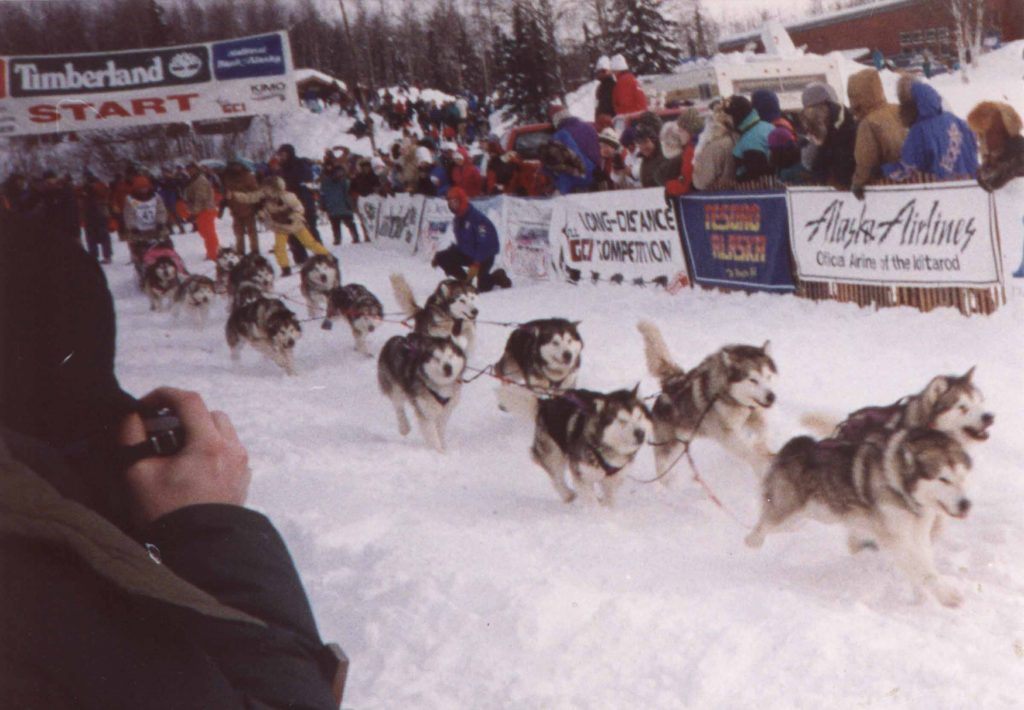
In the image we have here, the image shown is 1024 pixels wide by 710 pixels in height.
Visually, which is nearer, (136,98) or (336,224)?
(136,98)

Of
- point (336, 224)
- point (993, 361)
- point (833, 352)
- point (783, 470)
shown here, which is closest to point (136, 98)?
point (783, 470)

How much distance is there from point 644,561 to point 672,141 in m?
3.84

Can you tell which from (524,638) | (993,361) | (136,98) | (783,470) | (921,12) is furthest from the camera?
(921,12)

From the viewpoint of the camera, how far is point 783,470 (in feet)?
8.00

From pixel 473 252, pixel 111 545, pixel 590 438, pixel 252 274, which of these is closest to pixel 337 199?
pixel 252 274

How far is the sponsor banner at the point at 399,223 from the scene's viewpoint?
981cm

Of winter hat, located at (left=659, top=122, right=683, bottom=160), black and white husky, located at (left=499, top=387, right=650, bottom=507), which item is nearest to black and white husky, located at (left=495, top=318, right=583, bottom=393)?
black and white husky, located at (left=499, top=387, right=650, bottom=507)

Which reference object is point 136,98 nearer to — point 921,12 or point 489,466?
point 489,466

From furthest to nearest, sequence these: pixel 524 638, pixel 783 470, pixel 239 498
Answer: pixel 783 470, pixel 524 638, pixel 239 498

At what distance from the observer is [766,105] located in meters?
5.35

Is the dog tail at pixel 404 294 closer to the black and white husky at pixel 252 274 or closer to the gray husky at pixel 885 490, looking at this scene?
the black and white husky at pixel 252 274

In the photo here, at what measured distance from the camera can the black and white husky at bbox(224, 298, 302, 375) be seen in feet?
17.2

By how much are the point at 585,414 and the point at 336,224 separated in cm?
836

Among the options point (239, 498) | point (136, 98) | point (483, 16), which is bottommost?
point (239, 498)
